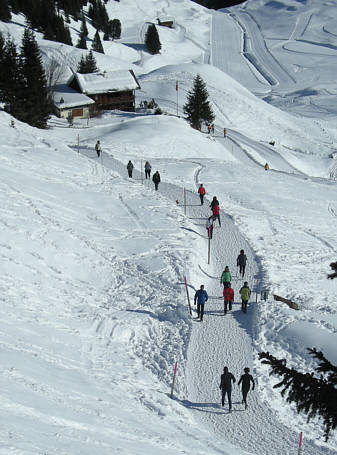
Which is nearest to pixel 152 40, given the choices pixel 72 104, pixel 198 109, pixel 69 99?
pixel 198 109

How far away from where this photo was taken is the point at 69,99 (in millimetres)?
53344

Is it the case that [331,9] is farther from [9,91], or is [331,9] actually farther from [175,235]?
[175,235]

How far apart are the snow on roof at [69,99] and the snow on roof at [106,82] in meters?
1.53

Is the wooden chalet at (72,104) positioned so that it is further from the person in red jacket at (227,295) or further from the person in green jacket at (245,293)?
the person in green jacket at (245,293)

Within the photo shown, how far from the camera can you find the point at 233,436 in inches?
485

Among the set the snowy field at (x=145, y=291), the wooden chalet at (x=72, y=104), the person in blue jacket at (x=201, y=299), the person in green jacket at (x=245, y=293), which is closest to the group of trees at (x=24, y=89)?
the snowy field at (x=145, y=291)

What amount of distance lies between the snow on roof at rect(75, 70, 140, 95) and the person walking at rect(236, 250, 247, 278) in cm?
3999

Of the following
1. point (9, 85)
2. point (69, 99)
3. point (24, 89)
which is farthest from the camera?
point (69, 99)

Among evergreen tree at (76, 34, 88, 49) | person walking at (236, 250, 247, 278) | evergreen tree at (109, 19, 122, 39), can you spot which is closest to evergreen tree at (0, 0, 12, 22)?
evergreen tree at (76, 34, 88, 49)

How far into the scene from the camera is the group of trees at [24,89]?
135ft

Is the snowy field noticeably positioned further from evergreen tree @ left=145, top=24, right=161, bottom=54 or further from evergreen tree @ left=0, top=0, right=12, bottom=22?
evergreen tree @ left=145, top=24, right=161, bottom=54

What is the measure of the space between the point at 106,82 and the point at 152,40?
153ft

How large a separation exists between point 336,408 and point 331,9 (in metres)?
146

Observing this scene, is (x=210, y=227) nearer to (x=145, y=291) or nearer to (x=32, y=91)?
(x=145, y=291)
